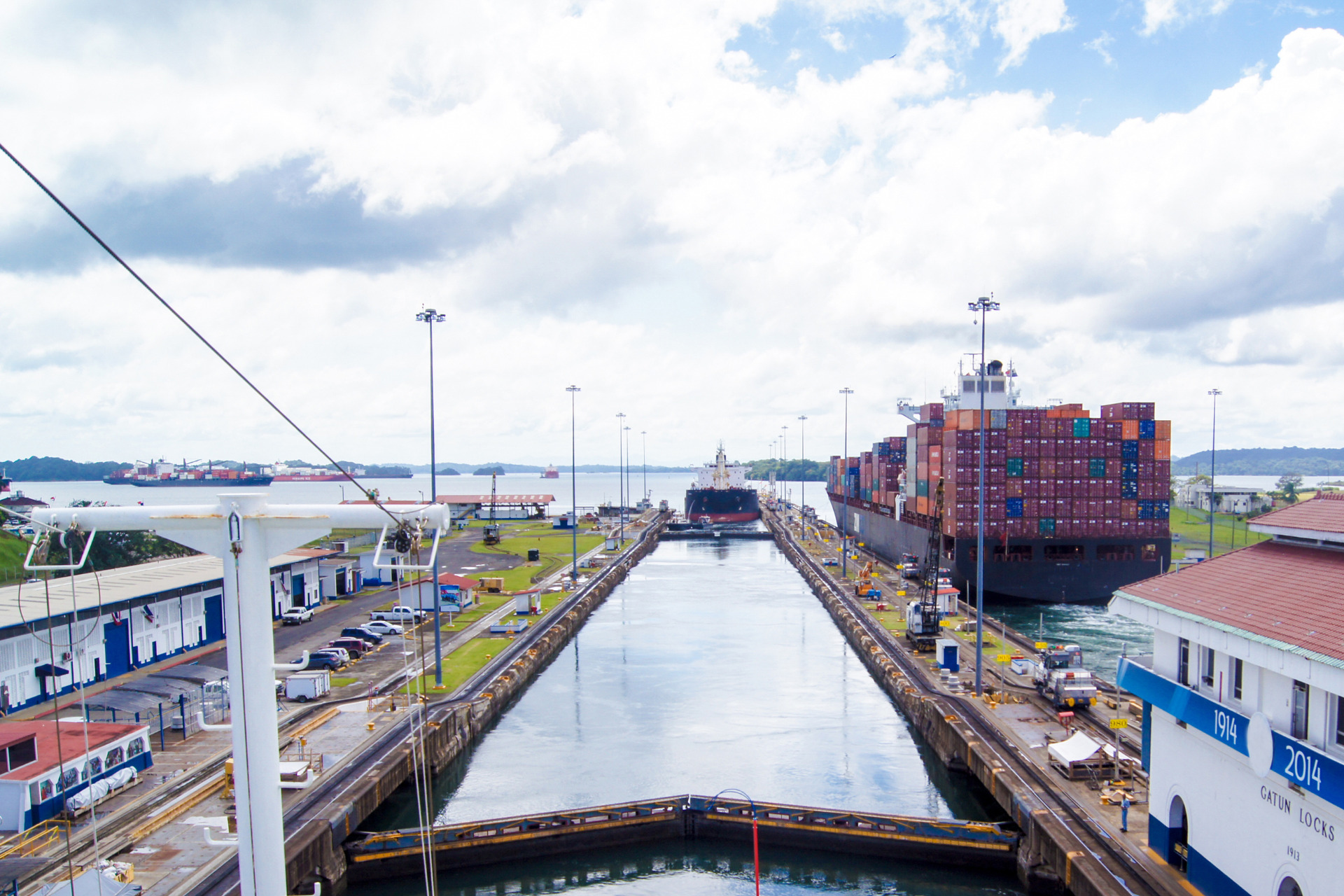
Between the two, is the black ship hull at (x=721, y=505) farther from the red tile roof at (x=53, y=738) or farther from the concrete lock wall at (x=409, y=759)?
the red tile roof at (x=53, y=738)

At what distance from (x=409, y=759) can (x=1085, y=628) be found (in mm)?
43509

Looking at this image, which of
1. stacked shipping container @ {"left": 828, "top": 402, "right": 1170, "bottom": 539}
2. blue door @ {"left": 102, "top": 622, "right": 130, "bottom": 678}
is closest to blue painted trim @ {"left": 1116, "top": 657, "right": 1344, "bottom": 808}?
blue door @ {"left": 102, "top": 622, "right": 130, "bottom": 678}

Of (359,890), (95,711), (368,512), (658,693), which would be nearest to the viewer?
(368,512)

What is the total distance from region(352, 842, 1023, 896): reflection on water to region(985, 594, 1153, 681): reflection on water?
20749mm

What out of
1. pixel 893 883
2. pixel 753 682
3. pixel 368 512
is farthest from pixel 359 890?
pixel 753 682

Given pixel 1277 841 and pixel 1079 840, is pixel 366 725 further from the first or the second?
pixel 1277 841

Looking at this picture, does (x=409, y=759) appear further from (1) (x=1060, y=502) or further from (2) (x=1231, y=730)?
(1) (x=1060, y=502)

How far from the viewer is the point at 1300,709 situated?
553 inches

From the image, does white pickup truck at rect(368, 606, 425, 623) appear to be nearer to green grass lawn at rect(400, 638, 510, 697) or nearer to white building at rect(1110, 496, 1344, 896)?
green grass lawn at rect(400, 638, 510, 697)

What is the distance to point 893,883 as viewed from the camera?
20672mm

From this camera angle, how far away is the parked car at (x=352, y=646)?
38500mm

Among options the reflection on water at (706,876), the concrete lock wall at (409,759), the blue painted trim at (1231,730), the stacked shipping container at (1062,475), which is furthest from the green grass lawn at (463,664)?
the stacked shipping container at (1062,475)

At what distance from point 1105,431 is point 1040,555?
11.5 meters

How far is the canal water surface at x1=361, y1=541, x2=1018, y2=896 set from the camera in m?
21.4
